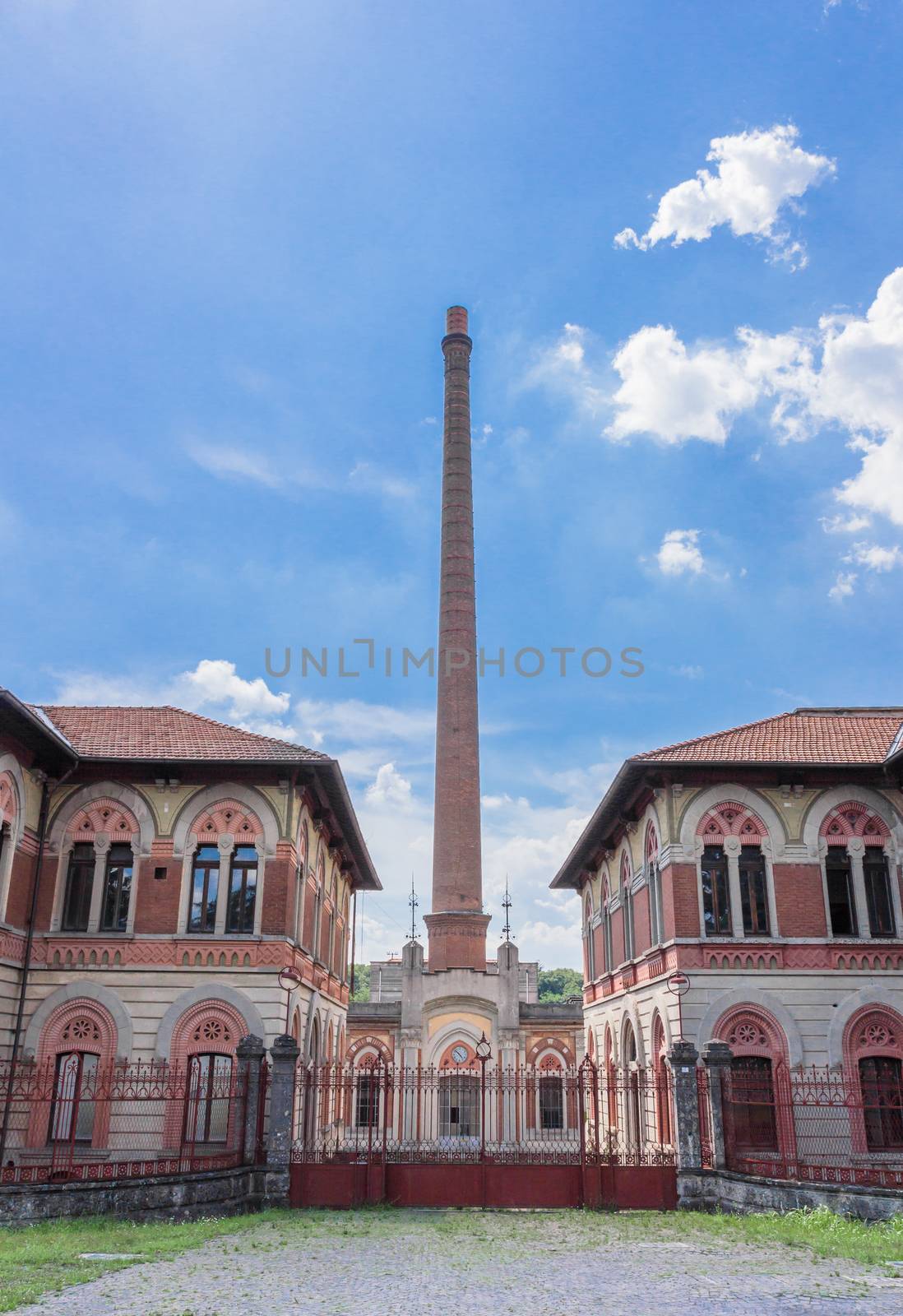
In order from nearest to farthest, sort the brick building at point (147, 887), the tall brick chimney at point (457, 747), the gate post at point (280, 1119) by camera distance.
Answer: the gate post at point (280, 1119) → the brick building at point (147, 887) → the tall brick chimney at point (457, 747)

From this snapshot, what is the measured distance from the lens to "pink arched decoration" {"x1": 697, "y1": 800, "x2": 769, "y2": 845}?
70.8 feet

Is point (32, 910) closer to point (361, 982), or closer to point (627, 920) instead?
point (627, 920)

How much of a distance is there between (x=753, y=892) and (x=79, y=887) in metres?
13.2

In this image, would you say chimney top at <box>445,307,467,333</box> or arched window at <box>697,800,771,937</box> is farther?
chimney top at <box>445,307,467,333</box>

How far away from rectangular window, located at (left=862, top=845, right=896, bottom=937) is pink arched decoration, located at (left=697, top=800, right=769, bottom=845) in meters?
2.15

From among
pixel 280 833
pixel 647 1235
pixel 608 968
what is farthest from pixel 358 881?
pixel 647 1235

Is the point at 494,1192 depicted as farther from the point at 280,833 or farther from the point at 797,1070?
the point at 280,833

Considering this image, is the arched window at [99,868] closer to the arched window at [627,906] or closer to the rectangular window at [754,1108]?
the arched window at [627,906]

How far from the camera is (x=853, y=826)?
2181 centimetres

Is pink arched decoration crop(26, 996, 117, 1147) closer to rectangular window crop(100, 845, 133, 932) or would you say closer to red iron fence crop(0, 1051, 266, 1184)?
red iron fence crop(0, 1051, 266, 1184)

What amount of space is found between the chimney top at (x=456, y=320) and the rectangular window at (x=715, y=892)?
107 ft

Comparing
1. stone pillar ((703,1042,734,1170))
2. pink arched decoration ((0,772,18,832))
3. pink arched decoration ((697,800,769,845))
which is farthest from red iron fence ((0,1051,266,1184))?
pink arched decoration ((697,800,769,845))

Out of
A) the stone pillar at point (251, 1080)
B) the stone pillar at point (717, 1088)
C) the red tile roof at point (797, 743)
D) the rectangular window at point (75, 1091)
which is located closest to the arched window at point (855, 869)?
the red tile roof at point (797, 743)

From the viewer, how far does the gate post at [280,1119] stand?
674 inches
